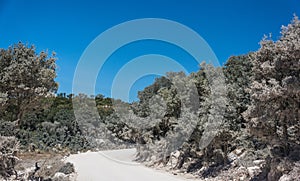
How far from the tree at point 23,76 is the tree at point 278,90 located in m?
8.96

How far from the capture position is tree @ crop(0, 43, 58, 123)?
43.1 feet

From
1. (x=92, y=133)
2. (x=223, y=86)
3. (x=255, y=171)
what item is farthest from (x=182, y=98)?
(x=92, y=133)

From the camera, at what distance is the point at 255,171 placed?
13.6 metres

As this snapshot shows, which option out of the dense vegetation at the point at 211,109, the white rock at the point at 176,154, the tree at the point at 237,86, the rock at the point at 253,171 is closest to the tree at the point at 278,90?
the dense vegetation at the point at 211,109

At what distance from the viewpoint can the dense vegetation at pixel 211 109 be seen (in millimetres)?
11812

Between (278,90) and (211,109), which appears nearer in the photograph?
(278,90)

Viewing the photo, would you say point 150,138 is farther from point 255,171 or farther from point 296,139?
point 296,139

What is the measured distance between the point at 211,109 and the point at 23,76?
949 centimetres

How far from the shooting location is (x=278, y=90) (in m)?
11.3

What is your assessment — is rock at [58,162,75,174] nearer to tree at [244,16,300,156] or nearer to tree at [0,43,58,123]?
tree at [0,43,58,123]

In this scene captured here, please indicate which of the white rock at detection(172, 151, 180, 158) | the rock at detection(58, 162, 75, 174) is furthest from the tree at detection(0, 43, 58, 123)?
the white rock at detection(172, 151, 180, 158)

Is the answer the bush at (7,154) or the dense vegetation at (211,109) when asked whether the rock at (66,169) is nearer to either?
the dense vegetation at (211,109)

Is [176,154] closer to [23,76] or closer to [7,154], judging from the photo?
[23,76]

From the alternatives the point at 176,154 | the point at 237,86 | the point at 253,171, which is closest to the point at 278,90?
the point at 253,171
